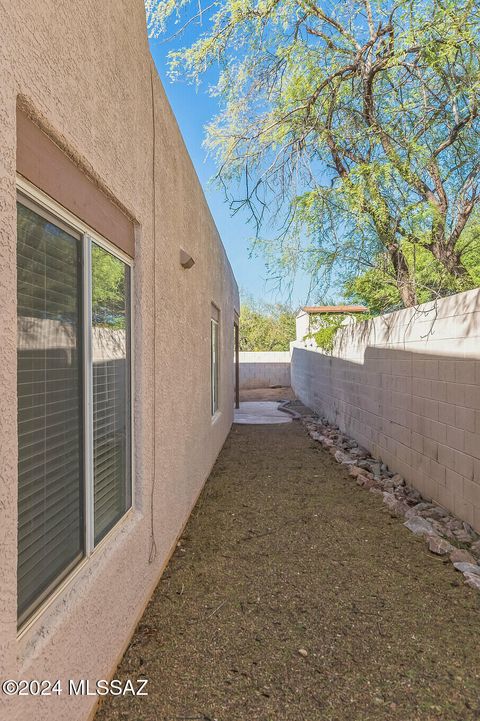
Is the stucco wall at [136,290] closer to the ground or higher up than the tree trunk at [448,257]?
closer to the ground

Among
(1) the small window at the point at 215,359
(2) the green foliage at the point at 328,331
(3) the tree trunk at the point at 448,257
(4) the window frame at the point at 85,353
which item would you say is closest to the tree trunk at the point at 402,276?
(3) the tree trunk at the point at 448,257

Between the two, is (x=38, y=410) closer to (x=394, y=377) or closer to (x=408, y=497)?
(x=408, y=497)

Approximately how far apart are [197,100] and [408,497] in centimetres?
735

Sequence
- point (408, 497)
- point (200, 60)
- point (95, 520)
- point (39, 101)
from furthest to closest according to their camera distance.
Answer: point (200, 60) < point (408, 497) < point (95, 520) < point (39, 101)

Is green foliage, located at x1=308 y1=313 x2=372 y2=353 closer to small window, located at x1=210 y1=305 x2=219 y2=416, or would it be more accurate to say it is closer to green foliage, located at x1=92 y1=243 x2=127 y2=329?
small window, located at x1=210 y1=305 x2=219 y2=416

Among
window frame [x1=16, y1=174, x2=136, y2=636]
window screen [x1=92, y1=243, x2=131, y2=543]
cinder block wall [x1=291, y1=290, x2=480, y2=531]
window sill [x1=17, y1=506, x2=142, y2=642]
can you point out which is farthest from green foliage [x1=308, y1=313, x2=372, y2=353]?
window frame [x1=16, y1=174, x2=136, y2=636]

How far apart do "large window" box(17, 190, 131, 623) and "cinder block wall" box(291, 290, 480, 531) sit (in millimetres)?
3223

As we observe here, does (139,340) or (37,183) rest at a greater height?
(37,183)

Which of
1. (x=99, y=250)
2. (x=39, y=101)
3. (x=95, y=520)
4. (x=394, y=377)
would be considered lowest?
(x=95, y=520)

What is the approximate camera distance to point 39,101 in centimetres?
157

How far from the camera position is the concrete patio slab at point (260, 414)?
11.4 m

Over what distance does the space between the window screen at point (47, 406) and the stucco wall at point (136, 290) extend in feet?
0.64

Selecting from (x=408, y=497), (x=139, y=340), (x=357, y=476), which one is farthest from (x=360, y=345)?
(x=139, y=340)

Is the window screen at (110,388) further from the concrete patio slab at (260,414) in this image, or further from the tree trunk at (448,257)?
the concrete patio slab at (260,414)
